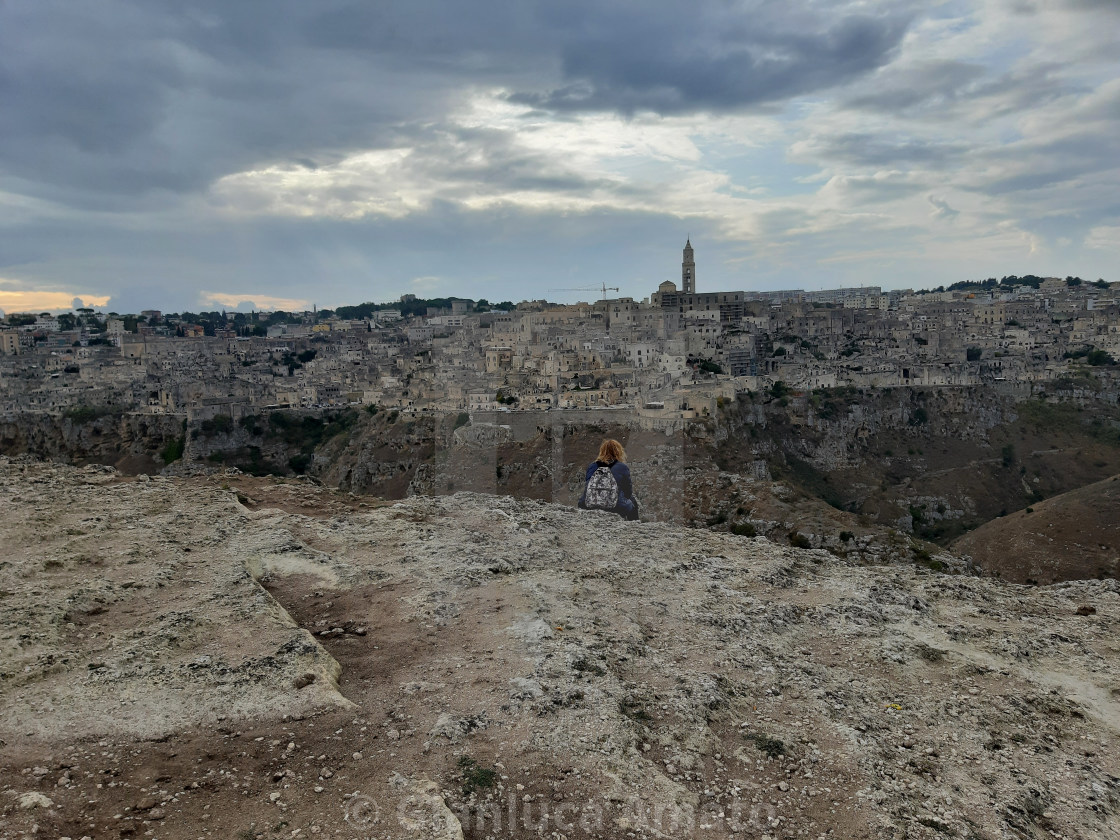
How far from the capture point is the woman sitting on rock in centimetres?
1181

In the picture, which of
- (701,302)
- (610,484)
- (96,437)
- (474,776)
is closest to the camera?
(474,776)

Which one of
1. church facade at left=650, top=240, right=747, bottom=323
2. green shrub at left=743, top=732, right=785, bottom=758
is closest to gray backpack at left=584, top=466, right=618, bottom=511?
green shrub at left=743, top=732, right=785, bottom=758

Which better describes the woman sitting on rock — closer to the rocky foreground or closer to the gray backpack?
the gray backpack

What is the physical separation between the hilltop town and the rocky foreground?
99.3 ft

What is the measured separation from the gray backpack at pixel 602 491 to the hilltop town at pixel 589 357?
27.2 meters

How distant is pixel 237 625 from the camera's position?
25.9ft

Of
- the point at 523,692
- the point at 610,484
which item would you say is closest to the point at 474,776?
the point at 523,692

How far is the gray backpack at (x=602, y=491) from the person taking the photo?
12.2m

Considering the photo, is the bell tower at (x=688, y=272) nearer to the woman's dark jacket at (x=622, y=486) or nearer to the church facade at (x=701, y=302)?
the church facade at (x=701, y=302)

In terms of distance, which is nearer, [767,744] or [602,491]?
[767,744]

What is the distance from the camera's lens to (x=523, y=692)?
22.0 feet

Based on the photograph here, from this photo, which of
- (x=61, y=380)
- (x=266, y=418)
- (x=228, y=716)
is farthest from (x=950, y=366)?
(x=61, y=380)

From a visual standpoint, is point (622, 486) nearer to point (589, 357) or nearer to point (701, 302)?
point (589, 357)

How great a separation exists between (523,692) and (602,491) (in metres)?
6.12
